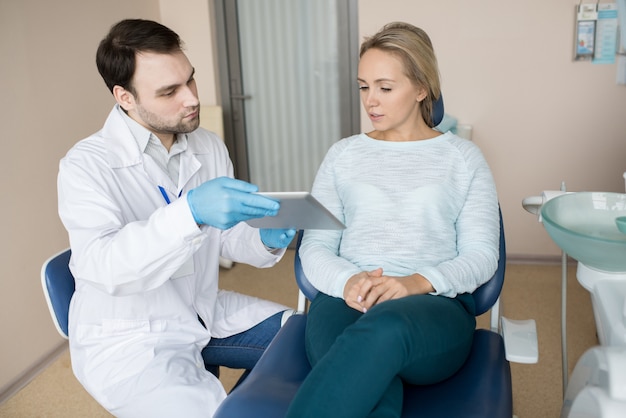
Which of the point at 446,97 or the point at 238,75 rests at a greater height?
the point at 238,75

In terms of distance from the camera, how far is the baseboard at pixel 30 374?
225 cm

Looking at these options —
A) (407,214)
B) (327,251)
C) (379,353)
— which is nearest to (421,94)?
(407,214)

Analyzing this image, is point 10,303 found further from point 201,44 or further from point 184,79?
point 201,44

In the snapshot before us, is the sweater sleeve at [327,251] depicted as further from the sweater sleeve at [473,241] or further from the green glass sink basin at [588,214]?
the green glass sink basin at [588,214]

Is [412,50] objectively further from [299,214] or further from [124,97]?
[124,97]

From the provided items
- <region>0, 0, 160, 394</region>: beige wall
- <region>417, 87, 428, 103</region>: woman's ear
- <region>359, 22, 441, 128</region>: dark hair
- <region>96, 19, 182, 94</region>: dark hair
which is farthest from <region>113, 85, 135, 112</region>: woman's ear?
<region>0, 0, 160, 394</region>: beige wall

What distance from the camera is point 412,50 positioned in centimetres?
153

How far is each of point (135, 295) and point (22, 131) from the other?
1223 millimetres

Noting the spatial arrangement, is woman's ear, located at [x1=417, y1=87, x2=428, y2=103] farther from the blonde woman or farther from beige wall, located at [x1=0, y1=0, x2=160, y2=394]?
beige wall, located at [x1=0, y1=0, x2=160, y2=394]

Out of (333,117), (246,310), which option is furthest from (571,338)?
(333,117)

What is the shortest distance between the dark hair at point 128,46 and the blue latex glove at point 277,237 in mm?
484

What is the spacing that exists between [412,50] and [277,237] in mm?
584

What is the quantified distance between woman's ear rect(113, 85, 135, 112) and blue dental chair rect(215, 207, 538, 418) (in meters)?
0.68

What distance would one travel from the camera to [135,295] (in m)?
1.42
